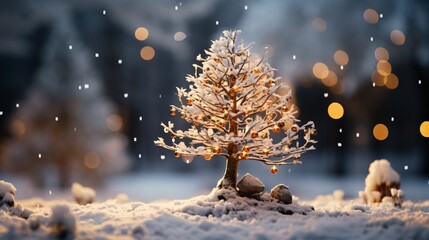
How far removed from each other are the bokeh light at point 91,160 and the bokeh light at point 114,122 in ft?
5.71

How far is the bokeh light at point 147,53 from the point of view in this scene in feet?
78.9

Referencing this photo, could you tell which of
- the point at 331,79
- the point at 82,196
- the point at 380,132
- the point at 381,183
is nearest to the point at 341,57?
the point at 331,79

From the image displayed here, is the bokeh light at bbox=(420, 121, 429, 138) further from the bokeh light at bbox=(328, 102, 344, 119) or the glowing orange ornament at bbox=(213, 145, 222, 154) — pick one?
the glowing orange ornament at bbox=(213, 145, 222, 154)

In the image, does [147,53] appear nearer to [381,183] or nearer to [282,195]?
[381,183]

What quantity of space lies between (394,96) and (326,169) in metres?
5.79

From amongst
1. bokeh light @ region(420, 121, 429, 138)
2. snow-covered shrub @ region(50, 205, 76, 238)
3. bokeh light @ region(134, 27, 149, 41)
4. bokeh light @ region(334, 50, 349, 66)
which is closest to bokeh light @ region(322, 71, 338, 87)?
bokeh light @ region(334, 50, 349, 66)

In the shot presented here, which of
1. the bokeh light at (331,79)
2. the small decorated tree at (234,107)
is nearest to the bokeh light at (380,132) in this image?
the bokeh light at (331,79)

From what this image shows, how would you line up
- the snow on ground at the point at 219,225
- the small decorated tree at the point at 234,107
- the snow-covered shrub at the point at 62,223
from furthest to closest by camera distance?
the small decorated tree at the point at 234,107
the snow on ground at the point at 219,225
the snow-covered shrub at the point at 62,223

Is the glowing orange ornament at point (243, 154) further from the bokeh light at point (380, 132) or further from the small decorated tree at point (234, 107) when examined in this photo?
the bokeh light at point (380, 132)

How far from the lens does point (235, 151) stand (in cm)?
916

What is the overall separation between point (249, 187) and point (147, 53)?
1728 centimetres

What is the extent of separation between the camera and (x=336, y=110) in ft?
70.0

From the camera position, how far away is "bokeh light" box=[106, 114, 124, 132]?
21.6m

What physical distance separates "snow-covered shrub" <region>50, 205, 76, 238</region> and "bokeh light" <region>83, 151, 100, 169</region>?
15244mm
